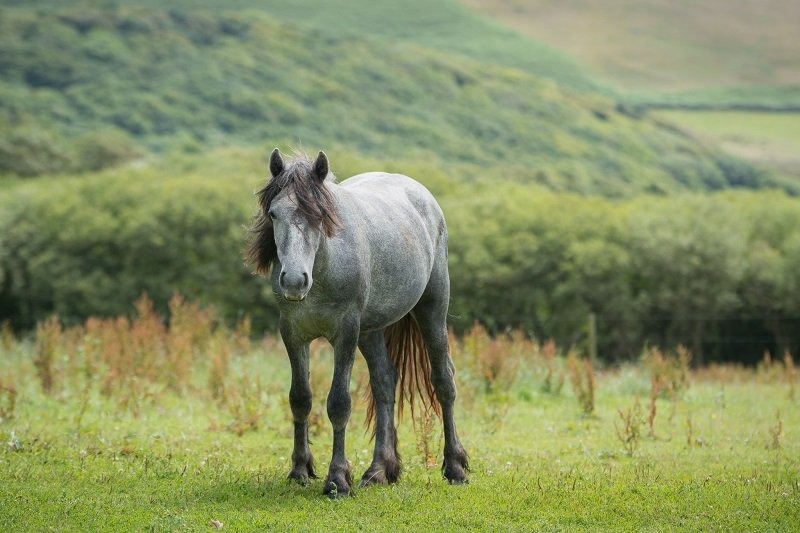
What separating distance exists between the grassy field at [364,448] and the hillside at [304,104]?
8217 cm

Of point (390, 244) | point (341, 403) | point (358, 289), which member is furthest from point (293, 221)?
point (341, 403)

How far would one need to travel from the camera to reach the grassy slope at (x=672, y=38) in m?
125

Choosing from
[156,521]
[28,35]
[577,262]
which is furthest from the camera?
[28,35]

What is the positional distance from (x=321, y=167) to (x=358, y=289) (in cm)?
97

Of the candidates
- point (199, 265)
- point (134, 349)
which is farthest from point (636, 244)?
point (134, 349)

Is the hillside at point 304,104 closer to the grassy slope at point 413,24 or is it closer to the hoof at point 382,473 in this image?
the grassy slope at point 413,24

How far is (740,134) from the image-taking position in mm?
113188

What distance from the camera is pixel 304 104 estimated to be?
134 metres

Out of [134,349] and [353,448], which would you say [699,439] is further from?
[134,349]

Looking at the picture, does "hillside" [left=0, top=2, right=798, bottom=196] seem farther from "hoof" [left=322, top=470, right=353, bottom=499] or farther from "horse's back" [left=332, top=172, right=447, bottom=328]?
"hoof" [left=322, top=470, right=353, bottom=499]

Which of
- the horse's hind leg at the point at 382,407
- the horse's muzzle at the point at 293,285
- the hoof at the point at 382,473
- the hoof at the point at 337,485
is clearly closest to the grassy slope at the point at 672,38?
the horse's hind leg at the point at 382,407

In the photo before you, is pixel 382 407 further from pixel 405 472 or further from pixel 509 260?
pixel 509 260

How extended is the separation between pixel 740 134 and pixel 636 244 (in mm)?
71284

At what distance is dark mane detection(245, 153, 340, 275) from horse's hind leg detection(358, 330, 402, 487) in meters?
1.43
